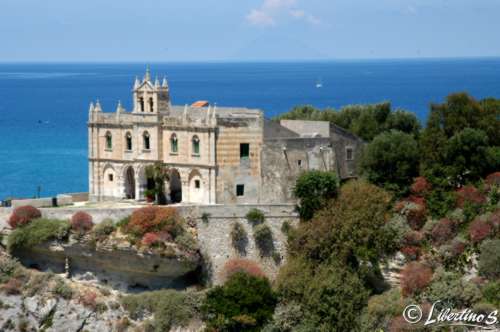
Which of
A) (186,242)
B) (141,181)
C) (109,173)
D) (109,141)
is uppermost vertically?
(109,141)

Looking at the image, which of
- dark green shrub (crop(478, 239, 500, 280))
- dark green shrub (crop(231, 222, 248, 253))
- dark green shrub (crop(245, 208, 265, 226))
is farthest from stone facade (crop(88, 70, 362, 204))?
dark green shrub (crop(478, 239, 500, 280))

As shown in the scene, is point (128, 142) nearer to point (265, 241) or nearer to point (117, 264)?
point (117, 264)

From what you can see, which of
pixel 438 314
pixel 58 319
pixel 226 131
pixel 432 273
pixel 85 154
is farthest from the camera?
pixel 85 154

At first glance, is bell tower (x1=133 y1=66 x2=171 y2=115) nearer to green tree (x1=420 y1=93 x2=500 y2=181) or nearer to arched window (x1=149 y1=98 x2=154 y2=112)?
arched window (x1=149 y1=98 x2=154 y2=112)

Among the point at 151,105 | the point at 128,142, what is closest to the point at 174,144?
the point at 151,105

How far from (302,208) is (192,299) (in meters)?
7.15

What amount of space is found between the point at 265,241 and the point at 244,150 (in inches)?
204

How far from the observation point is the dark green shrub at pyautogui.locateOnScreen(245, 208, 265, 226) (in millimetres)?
49688

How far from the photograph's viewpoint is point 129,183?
56.7m

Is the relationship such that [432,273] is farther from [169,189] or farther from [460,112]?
[169,189]

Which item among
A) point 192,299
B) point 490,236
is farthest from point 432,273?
point 192,299

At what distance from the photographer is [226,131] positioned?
52.0 meters

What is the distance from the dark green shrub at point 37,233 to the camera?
49656 millimetres

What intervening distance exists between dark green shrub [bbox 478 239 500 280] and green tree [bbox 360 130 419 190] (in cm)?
844
